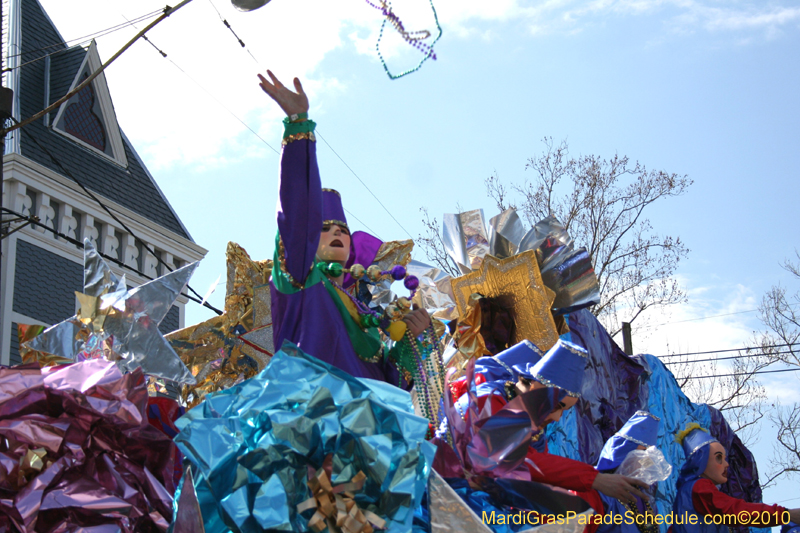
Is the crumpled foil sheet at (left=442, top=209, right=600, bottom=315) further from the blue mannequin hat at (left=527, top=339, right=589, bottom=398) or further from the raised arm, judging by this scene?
the raised arm

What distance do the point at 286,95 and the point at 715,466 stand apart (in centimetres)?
288

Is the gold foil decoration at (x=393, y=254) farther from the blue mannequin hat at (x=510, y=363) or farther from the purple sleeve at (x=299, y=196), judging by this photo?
the purple sleeve at (x=299, y=196)

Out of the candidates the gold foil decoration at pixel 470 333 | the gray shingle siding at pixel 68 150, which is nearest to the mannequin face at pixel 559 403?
the gold foil decoration at pixel 470 333

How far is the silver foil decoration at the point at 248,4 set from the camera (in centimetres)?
330

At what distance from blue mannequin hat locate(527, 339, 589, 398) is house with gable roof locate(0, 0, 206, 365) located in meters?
8.26

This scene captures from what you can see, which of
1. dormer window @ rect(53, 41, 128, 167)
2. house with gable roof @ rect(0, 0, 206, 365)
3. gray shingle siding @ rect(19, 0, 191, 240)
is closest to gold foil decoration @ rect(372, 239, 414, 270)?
house with gable roof @ rect(0, 0, 206, 365)

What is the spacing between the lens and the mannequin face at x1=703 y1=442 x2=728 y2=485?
4172 millimetres

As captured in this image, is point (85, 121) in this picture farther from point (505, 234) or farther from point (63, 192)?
point (505, 234)

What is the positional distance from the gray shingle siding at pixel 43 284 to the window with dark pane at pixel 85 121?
246 cm

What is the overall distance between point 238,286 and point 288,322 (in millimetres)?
1173

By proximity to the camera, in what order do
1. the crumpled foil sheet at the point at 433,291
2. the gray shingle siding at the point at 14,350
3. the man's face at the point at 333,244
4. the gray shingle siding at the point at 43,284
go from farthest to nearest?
the gray shingle siding at the point at 43,284
the gray shingle siding at the point at 14,350
the crumpled foil sheet at the point at 433,291
the man's face at the point at 333,244

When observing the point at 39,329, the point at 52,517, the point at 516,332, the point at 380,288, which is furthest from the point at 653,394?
the point at 52,517

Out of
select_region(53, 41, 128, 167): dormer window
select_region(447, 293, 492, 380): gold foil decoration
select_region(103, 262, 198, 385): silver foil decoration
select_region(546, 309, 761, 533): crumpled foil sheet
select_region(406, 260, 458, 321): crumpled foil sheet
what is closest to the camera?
select_region(103, 262, 198, 385): silver foil decoration

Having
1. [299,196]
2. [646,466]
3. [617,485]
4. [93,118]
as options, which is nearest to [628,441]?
[646,466]
